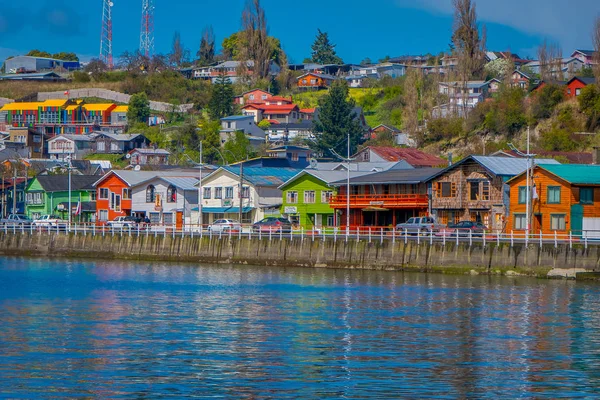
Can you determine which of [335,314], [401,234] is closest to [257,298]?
[335,314]

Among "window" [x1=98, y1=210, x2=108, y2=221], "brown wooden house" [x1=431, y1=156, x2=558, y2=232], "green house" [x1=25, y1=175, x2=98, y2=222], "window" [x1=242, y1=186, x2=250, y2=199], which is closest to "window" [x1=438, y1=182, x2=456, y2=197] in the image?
"brown wooden house" [x1=431, y1=156, x2=558, y2=232]

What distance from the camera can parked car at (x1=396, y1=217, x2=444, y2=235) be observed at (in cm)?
7671

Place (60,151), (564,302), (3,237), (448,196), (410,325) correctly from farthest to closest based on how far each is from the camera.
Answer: (60,151) → (3,237) → (448,196) → (564,302) → (410,325)

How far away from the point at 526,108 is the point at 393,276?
243 ft

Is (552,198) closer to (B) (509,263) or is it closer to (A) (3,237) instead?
(B) (509,263)

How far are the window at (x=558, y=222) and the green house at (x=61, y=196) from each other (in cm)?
5845

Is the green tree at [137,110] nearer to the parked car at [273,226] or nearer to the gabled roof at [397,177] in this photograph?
the gabled roof at [397,177]

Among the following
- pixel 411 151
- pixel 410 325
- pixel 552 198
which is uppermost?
pixel 411 151

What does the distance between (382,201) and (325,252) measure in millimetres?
16845

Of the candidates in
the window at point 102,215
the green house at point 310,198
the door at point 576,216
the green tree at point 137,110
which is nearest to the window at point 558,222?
the door at point 576,216

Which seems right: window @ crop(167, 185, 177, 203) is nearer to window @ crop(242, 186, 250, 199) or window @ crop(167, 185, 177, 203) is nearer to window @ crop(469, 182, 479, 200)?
window @ crop(242, 186, 250, 199)

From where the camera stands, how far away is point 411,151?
125 meters

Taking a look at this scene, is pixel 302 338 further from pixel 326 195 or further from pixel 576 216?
pixel 326 195

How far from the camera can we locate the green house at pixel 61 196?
117562 millimetres
